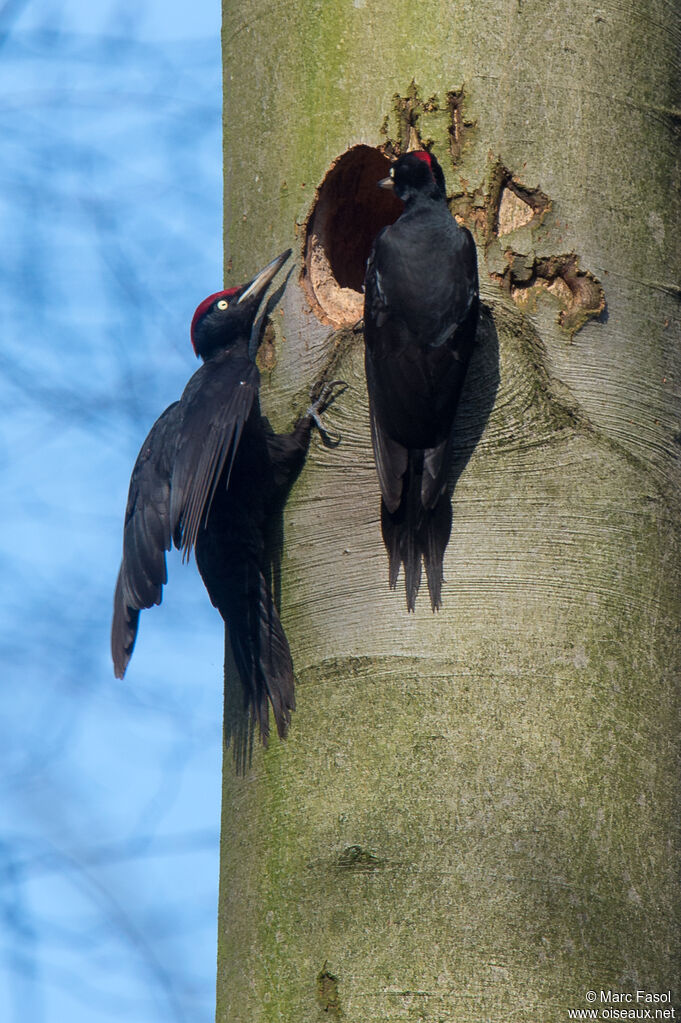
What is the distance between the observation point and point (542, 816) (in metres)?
2.05

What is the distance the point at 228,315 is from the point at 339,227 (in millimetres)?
377

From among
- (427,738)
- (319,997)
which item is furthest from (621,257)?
(319,997)

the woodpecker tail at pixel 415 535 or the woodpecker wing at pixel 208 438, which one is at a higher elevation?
the woodpecker wing at pixel 208 438

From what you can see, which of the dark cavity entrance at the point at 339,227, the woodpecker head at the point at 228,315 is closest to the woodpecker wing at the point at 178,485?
the woodpecker head at the point at 228,315

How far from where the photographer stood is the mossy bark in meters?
2.02

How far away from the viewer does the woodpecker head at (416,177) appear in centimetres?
270

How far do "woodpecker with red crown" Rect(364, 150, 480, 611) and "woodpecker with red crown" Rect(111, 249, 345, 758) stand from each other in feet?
0.44

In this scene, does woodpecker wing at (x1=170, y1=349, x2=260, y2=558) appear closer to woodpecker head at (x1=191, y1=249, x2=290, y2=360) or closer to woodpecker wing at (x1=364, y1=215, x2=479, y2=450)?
woodpecker head at (x1=191, y1=249, x2=290, y2=360)

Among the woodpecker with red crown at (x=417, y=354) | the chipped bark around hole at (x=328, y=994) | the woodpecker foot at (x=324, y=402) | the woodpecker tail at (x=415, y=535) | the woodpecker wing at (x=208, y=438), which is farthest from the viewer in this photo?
the woodpecker wing at (x=208, y=438)

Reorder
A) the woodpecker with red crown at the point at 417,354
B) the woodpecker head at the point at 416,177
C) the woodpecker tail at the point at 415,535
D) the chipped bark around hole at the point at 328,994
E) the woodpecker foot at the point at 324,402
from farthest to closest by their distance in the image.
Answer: the woodpecker head at the point at 416,177 < the woodpecker foot at the point at 324,402 < the woodpecker with red crown at the point at 417,354 < the woodpecker tail at the point at 415,535 < the chipped bark around hole at the point at 328,994

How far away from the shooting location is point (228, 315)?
→ 131 inches

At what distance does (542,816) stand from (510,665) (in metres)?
0.26

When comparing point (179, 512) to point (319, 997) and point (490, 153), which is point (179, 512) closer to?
point (490, 153)

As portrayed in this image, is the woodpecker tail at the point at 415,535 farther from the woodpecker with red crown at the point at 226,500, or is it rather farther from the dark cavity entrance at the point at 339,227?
the dark cavity entrance at the point at 339,227
